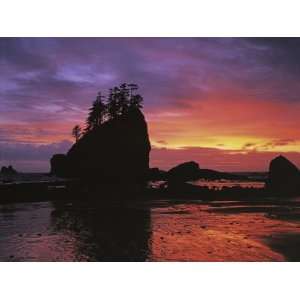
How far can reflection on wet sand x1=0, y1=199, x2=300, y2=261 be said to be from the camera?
7945 millimetres

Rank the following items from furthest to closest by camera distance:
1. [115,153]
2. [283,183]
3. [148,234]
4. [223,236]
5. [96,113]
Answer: [283,183]
[115,153]
[96,113]
[148,234]
[223,236]

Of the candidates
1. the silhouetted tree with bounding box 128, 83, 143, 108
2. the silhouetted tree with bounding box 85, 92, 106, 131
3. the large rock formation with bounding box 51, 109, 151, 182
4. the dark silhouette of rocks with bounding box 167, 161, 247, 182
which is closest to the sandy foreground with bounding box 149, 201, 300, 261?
the dark silhouette of rocks with bounding box 167, 161, 247, 182

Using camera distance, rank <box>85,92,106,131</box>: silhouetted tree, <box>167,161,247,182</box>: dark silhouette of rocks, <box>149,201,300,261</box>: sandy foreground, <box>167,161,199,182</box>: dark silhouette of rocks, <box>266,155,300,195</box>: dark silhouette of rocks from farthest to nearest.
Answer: <box>266,155,300,195</box>: dark silhouette of rocks, <box>167,161,247,182</box>: dark silhouette of rocks, <box>167,161,199,182</box>: dark silhouette of rocks, <box>85,92,106,131</box>: silhouetted tree, <box>149,201,300,261</box>: sandy foreground

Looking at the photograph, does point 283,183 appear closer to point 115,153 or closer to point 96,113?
point 115,153

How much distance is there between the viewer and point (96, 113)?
45.0 ft

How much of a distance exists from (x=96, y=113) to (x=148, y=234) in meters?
5.51

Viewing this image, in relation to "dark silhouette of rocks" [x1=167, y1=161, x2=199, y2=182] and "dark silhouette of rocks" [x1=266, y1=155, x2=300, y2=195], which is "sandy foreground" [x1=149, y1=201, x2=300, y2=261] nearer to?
"dark silhouette of rocks" [x1=167, y1=161, x2=199, y2=182]

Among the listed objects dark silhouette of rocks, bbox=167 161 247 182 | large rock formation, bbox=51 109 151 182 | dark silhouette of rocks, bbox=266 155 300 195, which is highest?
large rock formation, bbox=51 109 151 182

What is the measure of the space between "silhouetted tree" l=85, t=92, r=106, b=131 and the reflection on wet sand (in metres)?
2.78

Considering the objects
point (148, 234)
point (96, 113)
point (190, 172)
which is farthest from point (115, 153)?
point (148, 234)

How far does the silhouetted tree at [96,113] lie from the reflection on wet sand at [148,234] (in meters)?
2.78
